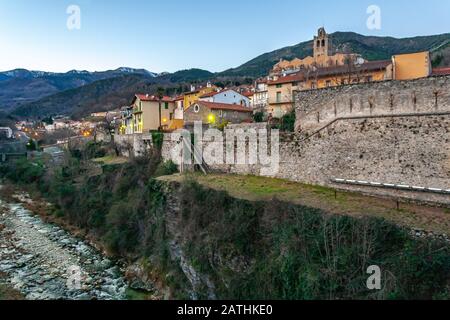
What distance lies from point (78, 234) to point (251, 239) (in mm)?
17627

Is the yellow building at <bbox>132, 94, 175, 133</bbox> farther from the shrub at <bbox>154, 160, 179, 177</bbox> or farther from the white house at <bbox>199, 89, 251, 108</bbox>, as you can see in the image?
the shrub at <bbox>154, 160, 179, 177</bbox>

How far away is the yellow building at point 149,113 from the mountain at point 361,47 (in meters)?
54.9

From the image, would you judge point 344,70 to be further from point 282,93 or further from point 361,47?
point 361,47

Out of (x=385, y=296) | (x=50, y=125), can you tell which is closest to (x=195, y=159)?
(x=385, y=296)

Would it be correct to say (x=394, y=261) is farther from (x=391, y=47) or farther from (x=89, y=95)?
(x=89, y=95)

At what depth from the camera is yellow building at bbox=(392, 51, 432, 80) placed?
21344mm

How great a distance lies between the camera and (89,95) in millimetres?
136000

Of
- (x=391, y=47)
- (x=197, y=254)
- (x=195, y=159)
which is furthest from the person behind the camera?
(x=391, y=47)

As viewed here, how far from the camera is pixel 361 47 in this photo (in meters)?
98.8

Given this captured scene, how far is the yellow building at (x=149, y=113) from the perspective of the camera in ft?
122

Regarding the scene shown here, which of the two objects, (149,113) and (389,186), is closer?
(389,186)

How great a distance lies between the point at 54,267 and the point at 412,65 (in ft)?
88.5

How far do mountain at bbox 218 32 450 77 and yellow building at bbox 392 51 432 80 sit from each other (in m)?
59.1
